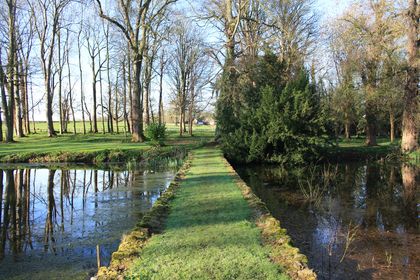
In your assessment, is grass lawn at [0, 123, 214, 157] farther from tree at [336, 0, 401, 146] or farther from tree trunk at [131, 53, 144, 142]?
tree at [336, 0, 401, 146]

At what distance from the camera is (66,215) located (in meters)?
9.31

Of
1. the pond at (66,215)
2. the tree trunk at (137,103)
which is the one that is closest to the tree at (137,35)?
the tree trunk at (137,103)

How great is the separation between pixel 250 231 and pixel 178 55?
41238 millimetres

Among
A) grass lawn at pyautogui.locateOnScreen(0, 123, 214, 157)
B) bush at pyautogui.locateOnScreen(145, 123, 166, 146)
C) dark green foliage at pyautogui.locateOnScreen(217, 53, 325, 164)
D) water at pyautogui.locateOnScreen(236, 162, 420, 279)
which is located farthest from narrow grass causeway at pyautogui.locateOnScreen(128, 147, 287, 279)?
grass lawn at pyautogui.locateOnScreen(0, 123, 214, 157)

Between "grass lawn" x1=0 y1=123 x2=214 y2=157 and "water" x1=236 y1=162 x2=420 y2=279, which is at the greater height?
"grass lawn" x1=0 y1=123 x2=214 y2=157

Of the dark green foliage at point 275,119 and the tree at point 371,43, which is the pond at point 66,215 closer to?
the dark green foliage at point 275,119

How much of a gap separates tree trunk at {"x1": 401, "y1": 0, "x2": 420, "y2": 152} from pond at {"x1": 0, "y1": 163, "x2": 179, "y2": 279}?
15226mm

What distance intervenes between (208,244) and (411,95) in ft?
72.1

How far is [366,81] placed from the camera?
27.5 metres

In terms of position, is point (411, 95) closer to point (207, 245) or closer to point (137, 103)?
point (137, 103)

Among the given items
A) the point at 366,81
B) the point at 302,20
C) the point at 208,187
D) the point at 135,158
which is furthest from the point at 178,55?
the point at 208,187

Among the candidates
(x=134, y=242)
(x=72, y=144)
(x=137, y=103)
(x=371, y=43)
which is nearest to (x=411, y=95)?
(x=371, y=43)

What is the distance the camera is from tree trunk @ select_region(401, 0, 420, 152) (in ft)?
71.8

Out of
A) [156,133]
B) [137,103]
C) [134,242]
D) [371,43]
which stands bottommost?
[134,242]
